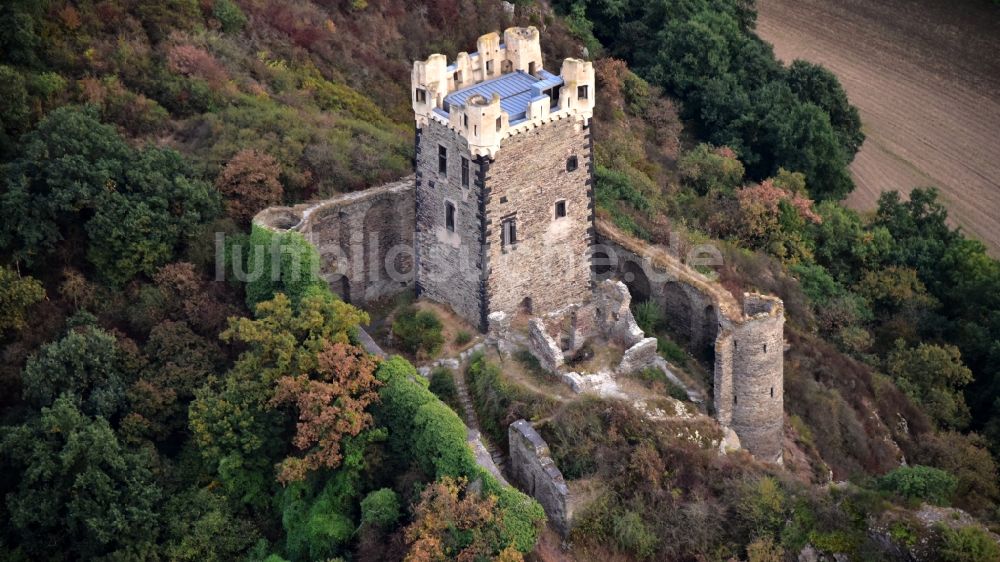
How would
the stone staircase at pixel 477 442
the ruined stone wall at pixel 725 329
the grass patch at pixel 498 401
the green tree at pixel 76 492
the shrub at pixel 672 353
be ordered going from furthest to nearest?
the shrub at pixel 672 353, the ruined stone wall at pixel 725 329, the grass patch at pixel 498 401, the green tree at pixel 76 492, the stone staircase at pixel 477 442

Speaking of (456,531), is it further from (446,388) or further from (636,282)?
(636,282)

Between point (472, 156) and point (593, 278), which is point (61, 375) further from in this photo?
point (593, 278)

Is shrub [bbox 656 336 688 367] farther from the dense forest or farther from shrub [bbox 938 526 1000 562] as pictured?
shrub [bbox 938 526 1000 562]

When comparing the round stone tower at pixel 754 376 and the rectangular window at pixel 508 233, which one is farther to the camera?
the rectangular window at pixel 508 233

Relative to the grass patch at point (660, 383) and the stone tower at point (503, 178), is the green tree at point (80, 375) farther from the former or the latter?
the grass patch at point (660, 383)

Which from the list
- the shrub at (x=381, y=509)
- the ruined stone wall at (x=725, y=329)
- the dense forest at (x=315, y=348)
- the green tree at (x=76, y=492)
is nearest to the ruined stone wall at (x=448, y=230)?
the dense forest at (x=315, y=348)

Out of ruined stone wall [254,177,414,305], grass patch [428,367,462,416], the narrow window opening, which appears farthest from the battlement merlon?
grass patch [428,367,462,416]
